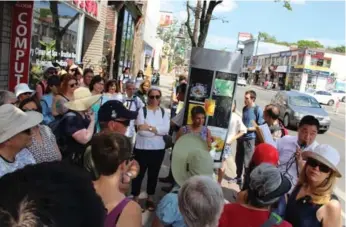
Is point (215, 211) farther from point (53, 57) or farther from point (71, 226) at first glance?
point (53, 57)

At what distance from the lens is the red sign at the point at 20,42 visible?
7.34m

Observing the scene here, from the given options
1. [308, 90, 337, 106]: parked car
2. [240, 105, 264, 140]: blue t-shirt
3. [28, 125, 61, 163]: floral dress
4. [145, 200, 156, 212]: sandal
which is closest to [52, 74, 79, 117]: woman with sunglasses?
[28, 125, 61, 163]: floral dress

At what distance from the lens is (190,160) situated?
2977mm

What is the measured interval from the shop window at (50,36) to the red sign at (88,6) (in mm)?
252

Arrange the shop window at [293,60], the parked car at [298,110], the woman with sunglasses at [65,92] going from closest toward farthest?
the woman with sunglasses at [65,92]
the parked car at [298,110]
the shop window at [293,60]

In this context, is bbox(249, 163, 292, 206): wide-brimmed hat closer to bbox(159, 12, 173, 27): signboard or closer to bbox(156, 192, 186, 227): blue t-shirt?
bbox(156, 192, 186, 227): blue t-shirt

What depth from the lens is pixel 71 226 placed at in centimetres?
89

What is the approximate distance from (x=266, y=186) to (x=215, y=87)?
16.1 ft

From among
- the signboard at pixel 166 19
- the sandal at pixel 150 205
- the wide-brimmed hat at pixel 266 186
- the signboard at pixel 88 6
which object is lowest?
the sandal at pixel 150 205

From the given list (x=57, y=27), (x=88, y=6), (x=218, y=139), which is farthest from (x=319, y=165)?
(x=88, y=6)

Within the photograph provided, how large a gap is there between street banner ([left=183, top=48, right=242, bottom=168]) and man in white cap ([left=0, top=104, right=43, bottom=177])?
4.34 m

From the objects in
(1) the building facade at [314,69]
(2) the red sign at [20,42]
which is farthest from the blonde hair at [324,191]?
(1) the building facade at [314,69]

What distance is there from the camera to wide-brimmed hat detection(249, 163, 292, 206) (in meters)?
2.45

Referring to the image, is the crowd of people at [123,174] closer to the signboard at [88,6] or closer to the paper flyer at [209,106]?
the paper flyer at [209,106]
